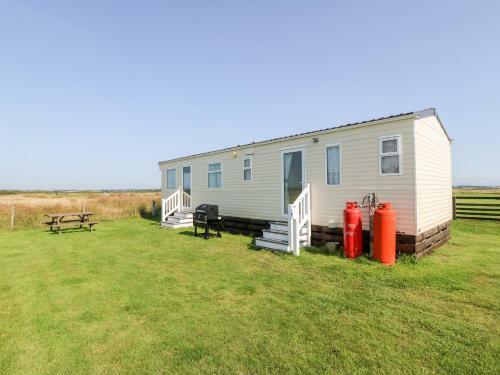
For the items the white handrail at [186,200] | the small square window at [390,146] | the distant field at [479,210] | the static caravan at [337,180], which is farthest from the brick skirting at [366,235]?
the distant field at [479,210]

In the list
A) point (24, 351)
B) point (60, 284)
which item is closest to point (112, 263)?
point (60, 284)

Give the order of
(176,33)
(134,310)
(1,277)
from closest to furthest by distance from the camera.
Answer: (134,310) → (1,277) → (176,33)

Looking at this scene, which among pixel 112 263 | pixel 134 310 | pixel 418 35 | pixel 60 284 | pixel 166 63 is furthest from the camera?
pixel 166 63

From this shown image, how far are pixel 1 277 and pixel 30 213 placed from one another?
37.0ft

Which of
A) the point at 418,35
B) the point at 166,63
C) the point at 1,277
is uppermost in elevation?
the point at 166,63

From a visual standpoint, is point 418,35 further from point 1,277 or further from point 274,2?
point 1,277

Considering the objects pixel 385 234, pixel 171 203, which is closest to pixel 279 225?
pixel 385 234

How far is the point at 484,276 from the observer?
518 centimetres

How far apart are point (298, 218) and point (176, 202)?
345 inches

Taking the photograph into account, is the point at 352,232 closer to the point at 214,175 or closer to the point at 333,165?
the point at 333,165

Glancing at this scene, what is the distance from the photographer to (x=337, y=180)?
25.3 feet

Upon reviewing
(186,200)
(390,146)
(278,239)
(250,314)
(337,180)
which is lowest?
(250,314)

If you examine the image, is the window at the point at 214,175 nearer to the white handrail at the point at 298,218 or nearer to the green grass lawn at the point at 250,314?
the white handrail at the point at 298,218

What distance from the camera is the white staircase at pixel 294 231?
7406mm
